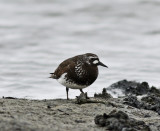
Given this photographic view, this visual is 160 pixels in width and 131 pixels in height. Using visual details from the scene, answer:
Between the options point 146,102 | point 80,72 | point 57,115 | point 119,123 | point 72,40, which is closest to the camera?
point 119,123

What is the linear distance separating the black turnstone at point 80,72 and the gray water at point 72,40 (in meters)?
1.78

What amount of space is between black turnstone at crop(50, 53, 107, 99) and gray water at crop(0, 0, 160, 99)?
1780 millimetres

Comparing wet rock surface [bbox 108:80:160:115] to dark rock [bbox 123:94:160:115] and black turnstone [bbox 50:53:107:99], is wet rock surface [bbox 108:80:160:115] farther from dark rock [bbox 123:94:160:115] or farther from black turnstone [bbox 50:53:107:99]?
black turnstone [bbox 50:53:107:99]

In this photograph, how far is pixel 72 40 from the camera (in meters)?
14.7

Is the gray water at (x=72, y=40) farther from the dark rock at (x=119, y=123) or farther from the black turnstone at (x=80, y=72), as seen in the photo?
the dark rock at (x=119, y=123)

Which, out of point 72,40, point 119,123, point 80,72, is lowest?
point 119,123

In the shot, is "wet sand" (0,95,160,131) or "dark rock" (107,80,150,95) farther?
"dark rock" (107,80,150,95)

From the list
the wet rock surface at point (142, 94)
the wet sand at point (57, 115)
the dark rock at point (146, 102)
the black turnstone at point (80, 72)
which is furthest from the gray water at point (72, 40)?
the wet sand at point (57, 115)

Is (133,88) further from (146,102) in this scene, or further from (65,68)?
(65,68)

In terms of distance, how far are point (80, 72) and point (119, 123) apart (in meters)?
2.10

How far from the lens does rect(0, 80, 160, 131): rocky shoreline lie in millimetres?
5613

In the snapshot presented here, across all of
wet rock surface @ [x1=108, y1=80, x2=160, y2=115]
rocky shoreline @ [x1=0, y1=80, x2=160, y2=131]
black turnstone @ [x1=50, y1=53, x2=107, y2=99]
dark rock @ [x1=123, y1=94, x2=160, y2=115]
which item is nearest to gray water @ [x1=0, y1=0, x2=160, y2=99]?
wet rock surface @ [x1=108, y1=80, x2=160, y2=115]

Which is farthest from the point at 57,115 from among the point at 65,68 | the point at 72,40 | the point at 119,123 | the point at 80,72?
the point at 72,40

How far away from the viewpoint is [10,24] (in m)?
16.0
